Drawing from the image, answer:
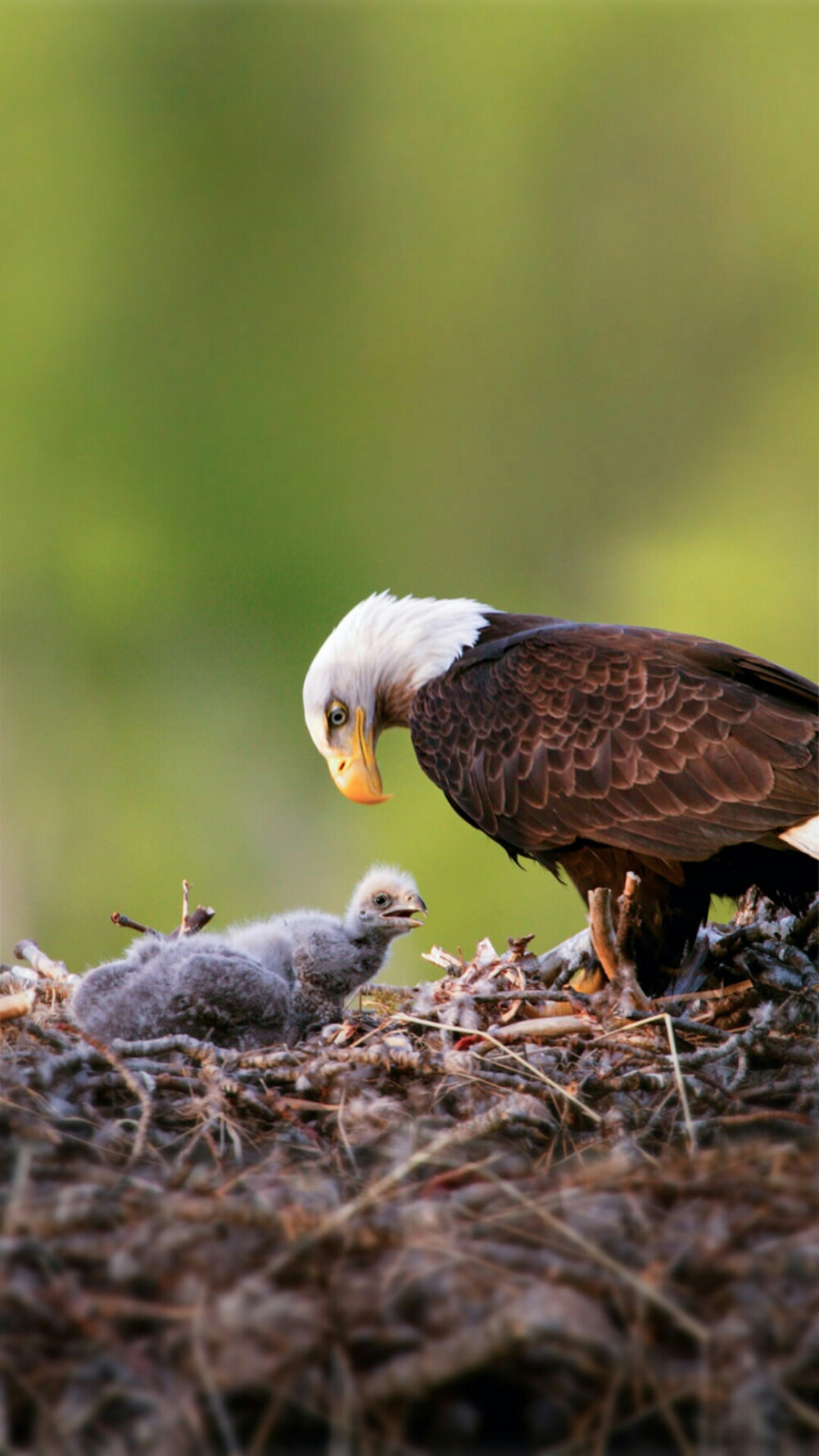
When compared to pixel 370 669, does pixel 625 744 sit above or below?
below

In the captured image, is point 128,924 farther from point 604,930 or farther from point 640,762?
point 640,762

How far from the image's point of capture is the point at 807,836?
3.61m

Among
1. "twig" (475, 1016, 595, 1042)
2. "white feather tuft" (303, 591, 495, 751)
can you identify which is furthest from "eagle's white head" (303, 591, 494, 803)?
"twig" (475, 1016, 595, 1042)

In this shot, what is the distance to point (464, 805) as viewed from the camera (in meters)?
4.32

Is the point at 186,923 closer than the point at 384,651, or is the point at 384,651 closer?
the point at 186,923

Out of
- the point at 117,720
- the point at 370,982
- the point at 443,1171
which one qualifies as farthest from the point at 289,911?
the point at 117,720

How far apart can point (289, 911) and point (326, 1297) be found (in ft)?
9.35

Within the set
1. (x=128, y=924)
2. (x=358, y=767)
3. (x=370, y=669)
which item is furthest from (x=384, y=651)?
(x=128, y=924)

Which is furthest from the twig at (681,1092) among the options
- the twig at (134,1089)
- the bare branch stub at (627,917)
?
the twig at (134,1089)

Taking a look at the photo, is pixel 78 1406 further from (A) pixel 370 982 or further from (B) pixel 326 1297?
(A) pixel 370 982

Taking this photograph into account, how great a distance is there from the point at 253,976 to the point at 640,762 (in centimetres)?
122

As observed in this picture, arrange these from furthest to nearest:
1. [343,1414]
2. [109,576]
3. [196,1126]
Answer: [109,576], [196,1126], [343,1414]

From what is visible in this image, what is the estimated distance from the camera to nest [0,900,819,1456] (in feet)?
5.43

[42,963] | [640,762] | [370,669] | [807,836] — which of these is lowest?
[42,963]
